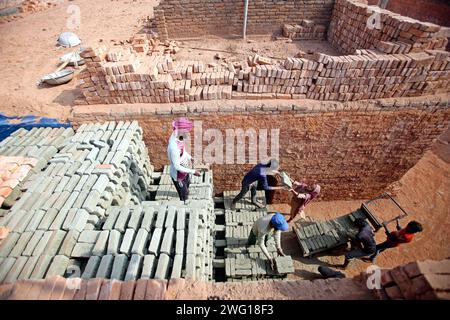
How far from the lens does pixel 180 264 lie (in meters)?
2.77

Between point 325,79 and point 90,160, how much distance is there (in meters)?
4.50

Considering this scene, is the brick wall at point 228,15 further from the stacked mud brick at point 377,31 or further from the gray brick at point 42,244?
the gray brick at point 42,244

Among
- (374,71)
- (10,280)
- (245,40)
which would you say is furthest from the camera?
(245,40)

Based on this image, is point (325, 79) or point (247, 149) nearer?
point (325, 79)

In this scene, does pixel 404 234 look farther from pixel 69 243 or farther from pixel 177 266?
pixel 69 243

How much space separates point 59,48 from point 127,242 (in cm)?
875

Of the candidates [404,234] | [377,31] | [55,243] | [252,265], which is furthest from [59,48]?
[404,234]

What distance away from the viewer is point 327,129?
515 cm

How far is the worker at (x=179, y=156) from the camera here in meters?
3.69

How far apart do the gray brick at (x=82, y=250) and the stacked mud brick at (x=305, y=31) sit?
7.98 metres

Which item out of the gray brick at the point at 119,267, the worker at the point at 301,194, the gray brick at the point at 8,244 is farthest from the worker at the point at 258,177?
the gray brick at the point at 8,244

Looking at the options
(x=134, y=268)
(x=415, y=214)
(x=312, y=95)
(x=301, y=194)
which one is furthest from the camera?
(x=415, y=214)

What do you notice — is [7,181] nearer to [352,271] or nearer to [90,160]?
[90,160]
